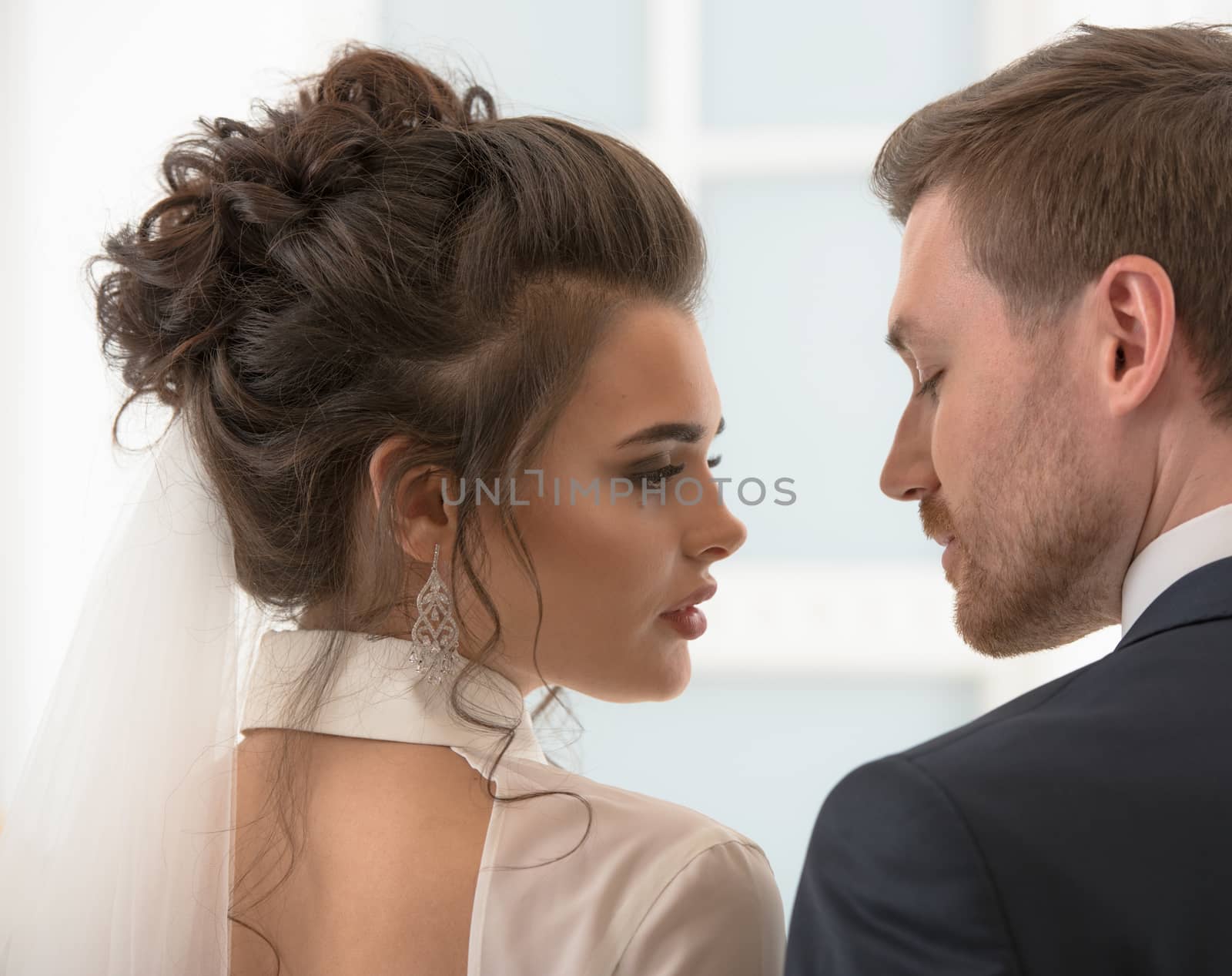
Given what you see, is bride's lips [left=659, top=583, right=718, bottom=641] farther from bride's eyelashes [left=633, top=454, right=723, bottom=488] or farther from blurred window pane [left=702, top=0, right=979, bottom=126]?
blurred window pane [left=702, top=0, right=979, bottom=126]

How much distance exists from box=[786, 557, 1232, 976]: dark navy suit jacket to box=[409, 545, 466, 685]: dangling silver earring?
1.70 feet

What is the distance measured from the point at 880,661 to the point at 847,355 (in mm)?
825

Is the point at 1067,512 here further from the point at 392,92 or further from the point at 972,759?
the point at 392,92

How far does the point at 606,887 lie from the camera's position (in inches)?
43.1

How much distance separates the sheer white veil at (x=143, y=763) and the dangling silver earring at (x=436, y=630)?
0.23m

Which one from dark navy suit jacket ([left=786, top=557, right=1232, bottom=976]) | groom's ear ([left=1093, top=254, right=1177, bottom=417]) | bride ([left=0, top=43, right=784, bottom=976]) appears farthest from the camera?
bride ([left=0, top=43, right=784, bottom=976])

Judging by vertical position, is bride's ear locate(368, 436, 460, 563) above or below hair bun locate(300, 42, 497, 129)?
below

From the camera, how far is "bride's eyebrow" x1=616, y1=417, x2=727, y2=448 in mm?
1315

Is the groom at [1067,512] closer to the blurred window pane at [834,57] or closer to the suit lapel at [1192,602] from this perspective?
the suit lapel at [1192,602]

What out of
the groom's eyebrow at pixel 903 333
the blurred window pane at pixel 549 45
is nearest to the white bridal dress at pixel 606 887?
the groom's eyebrow at pixel 903 333

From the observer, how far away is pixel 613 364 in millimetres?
1325

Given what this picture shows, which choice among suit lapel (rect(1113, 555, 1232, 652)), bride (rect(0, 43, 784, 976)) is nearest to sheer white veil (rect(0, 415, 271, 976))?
bride (rect(0, 43, 784, 976))

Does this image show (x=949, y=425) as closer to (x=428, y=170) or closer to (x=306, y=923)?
(x=428, y=170)

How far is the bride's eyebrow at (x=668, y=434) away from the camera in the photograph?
→ 1.32 metres
